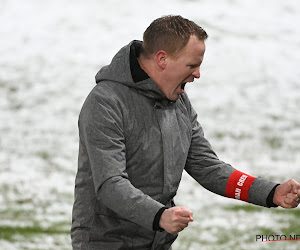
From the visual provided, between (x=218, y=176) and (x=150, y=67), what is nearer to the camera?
(x=150, y=67)

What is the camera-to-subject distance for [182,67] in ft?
11.7

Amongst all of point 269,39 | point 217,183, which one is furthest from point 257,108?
point 217,183

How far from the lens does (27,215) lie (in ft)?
25.1

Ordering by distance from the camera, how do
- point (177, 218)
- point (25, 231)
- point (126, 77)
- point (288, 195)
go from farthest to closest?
point (25, 231), point (288, 195), point (126, 77), point (177, 218)

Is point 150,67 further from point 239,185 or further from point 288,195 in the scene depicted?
point 288,195

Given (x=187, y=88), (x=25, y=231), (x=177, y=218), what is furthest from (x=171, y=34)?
(x=187, y=88)

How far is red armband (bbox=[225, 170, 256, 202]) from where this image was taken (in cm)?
396

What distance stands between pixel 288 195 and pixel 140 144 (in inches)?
31.5

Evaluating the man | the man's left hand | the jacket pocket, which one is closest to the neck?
the man

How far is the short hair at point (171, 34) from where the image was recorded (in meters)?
3.50

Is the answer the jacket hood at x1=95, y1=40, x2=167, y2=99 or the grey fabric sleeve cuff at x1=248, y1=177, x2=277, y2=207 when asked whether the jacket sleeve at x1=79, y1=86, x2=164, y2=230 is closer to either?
the jacket hood at x1=95, y1=40, x2=167, y2=99

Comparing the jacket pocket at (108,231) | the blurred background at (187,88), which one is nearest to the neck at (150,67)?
the jacket pocket at (108,231)

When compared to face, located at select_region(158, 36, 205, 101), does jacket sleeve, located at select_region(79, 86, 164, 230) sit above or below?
below

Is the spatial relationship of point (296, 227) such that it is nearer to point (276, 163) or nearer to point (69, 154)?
point (276, 163)
